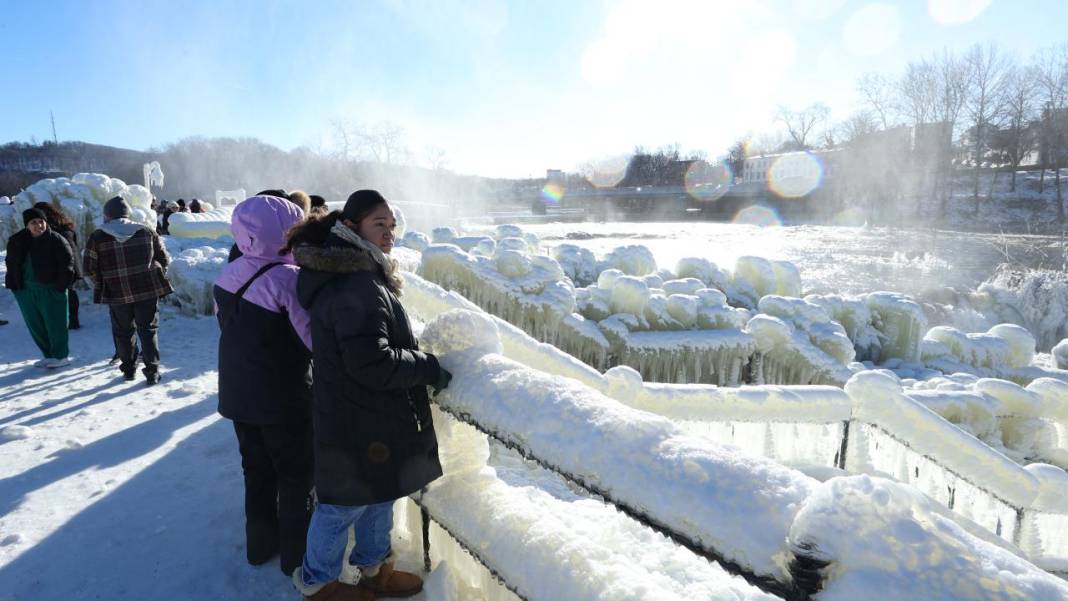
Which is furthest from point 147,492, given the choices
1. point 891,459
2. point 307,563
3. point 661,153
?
point 661,153

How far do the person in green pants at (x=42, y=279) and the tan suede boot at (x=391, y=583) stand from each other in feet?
16.7

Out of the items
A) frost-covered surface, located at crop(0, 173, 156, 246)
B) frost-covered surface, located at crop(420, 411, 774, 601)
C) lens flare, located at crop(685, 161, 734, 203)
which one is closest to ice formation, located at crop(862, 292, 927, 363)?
frost-covered surface, located at crop(420, 411, 774, 601)

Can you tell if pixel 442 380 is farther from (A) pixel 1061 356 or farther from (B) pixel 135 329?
(A) pixel 1061 356

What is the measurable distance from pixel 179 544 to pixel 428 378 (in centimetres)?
176

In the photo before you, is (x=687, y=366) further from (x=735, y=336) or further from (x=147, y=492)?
(x=147, y=492)

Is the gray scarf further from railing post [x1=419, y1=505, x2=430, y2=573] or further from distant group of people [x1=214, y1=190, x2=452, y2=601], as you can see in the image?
railing post [x1=419, y1=505, x2=430, y2=573]

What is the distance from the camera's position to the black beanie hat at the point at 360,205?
1938 mm

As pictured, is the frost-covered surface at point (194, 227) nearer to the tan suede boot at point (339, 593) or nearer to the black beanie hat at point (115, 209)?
the black beanie hat at point (115, 209)

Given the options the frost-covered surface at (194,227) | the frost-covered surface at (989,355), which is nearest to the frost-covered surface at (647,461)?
the frost-covered surface at (989,355)

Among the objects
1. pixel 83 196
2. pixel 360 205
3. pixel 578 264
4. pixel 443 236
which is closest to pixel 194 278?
pixel 443 236

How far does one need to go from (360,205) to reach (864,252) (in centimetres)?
2448

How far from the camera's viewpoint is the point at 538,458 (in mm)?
1426

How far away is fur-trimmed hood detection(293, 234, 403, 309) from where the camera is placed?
5.78 feet

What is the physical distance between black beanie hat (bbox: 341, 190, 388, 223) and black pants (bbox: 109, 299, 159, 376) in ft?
13.0
